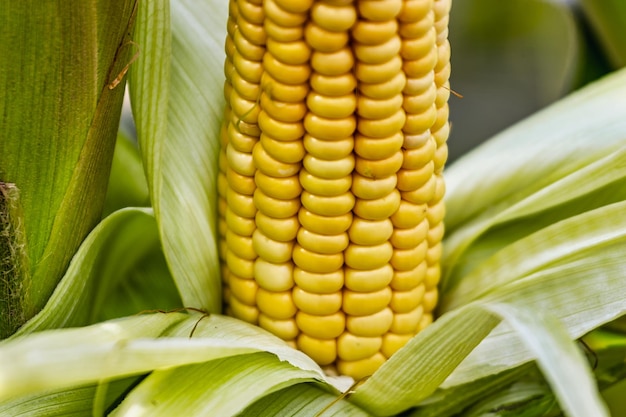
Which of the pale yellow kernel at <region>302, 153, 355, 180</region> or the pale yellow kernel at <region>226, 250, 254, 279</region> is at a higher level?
the pale yellow kernel at <region>302, 153, 355, 180</region>

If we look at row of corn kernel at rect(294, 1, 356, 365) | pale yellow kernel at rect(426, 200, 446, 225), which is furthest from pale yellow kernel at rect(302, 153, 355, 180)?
pale yellow kernel at rect(426, 200, 446, 225)

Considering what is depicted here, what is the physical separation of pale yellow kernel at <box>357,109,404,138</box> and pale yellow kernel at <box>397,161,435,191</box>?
43 mm

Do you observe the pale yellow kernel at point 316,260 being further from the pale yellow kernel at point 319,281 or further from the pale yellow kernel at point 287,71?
the pale yellow kernel at point 287,71

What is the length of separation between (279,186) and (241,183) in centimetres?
4

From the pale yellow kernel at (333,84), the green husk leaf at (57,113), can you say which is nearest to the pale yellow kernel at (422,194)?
the pale yellow kernel at (333,84)

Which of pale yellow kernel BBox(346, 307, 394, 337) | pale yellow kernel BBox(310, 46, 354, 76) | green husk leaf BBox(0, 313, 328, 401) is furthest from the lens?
pale yellow kernel BBox(346, 307, 394, 337)

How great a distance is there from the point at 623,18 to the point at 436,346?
1.92ft

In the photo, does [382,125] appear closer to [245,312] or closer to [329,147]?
[329,147]

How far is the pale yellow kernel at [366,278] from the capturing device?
0.53m

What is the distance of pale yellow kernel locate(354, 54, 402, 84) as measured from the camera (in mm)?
454

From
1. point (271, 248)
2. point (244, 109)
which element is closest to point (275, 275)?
point (271, 248)

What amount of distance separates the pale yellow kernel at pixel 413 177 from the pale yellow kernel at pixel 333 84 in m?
0.08

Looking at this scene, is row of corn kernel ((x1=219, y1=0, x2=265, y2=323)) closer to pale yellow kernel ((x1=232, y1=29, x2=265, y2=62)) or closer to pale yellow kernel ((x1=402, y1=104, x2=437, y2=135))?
pale yellow kernel ((x1=232, y1=29, x2=265, y2=62))

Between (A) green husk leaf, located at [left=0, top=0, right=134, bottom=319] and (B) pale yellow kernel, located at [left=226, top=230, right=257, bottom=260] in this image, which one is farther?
(B) pale yellow kernel, located at [left=226, top=230, right=257, bottom=260]
